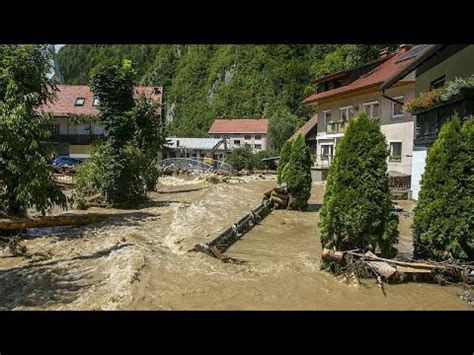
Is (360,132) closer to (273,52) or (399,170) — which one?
(399,170)

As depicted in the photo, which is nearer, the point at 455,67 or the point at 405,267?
the point at 405,267

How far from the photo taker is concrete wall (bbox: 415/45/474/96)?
1334cm

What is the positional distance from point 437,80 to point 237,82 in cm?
7978

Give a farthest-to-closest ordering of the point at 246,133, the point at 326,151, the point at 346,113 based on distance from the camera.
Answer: the point at 246,133 < the point at 326,151 < the point at 346,113

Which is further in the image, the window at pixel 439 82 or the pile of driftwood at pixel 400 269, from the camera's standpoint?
the window at pixel 439 82

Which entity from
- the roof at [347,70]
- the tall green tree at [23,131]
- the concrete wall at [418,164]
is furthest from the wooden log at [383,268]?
the roof at [347,70]

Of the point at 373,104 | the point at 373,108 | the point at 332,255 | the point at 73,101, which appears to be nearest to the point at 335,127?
the point at 373,108

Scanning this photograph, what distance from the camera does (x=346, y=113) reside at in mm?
33062

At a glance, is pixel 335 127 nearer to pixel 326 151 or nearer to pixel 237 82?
pixel 326 151

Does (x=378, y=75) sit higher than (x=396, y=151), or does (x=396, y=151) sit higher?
(x=378, y=75)

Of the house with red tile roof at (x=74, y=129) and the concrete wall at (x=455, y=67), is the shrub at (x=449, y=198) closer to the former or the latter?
the concrete wall at (x=455, y=67)

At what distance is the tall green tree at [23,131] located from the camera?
10.8 meters

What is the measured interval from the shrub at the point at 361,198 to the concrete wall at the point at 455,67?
742cm
